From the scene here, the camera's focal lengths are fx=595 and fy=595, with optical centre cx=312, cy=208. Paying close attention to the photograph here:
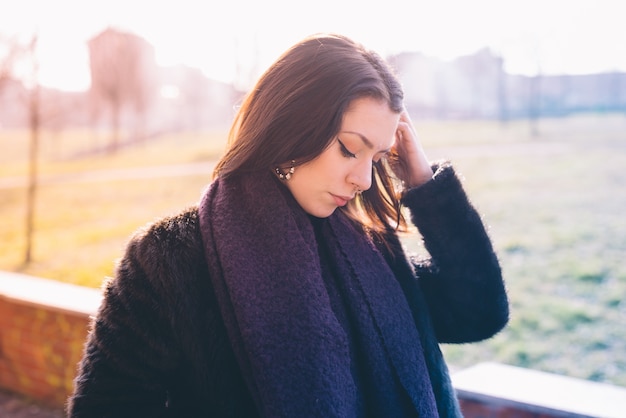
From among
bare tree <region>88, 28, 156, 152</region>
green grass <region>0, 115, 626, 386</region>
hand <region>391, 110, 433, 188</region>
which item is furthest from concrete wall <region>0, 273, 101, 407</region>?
bare tree <region>88, 28, 156, 152</region>

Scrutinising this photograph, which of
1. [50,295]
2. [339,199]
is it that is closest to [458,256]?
[339,199]

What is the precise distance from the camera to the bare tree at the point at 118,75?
2884 cm

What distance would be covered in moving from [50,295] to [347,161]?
2823 mm

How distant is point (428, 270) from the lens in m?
1.94

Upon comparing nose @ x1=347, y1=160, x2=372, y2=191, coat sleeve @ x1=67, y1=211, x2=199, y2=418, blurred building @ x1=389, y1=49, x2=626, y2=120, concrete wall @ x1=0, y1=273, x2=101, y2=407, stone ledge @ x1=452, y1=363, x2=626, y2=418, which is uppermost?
nose @ x1=347, y1=160, x2=372, y2=191

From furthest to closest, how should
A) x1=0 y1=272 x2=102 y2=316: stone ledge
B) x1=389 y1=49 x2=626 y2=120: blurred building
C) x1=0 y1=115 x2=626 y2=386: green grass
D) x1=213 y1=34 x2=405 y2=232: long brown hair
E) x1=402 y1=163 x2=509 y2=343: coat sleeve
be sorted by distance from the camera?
x1=389 y1=49 x2=626 y2=120: blurred building → x1=0 y1=115 x2=626 y2=386: green grass → x1=0 y1=272 x2=102 y2=316: stone ledge → x1=402 y1=163 x2=509 y2=343: coat sleeve → x1=213 y1=34 x2=405 y2=232: long brown hair

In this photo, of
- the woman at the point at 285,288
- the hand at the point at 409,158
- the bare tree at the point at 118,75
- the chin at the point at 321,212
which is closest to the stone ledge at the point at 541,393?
the woman at the point at 285,288

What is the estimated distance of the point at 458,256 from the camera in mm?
1861

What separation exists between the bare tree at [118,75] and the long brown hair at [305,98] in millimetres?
26108

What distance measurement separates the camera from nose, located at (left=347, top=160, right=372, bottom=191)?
1559 millimetres

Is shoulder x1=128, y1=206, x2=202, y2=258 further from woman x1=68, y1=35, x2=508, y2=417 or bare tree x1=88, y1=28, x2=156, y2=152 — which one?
bare tree x1=88, y1=28, x2=156, y2=152

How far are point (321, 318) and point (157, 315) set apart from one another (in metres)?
0.38

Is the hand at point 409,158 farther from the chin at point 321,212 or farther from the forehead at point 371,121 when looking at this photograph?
the chin at point 321,212

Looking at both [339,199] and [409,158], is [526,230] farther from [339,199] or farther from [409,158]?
[339,199]
